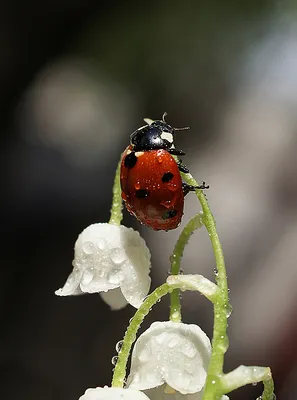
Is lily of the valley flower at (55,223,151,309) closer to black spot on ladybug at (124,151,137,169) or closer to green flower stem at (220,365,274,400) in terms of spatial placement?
black spot on ladybug at (124,151,137,169)

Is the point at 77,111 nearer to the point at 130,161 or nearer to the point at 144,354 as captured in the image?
the point at 130,161

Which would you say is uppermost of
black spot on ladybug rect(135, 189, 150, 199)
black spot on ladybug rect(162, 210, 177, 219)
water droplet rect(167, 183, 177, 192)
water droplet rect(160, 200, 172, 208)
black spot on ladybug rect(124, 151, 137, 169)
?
black spot on ladybug rect(124, 151, 137, 169)

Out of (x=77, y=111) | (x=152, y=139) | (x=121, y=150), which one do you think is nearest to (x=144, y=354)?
(x=152, y=139)

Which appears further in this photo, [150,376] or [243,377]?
[150,376]

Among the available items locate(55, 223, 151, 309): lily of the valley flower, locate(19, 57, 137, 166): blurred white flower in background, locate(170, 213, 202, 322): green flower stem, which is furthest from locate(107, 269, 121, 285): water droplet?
locate(19, 57, 137, 166): blurred white flower in background

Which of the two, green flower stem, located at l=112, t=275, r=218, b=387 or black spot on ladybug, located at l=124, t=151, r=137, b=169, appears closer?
green flower stem, located at l=112, t=275, r=218, b=387

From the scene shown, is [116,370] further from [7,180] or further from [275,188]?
[7,180]
